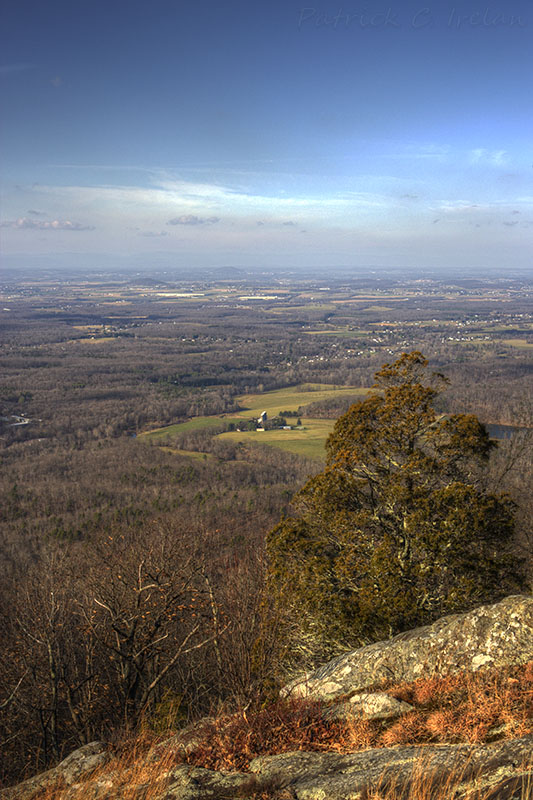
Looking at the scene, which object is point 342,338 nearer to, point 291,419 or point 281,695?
point 291,419

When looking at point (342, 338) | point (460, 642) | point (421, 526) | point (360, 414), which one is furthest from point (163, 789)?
point (342, 338)

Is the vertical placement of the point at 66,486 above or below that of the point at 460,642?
below

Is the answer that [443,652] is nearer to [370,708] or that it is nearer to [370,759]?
[370,708]

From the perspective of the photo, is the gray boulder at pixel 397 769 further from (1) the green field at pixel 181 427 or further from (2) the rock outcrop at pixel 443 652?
(1) the green field at pixel 181 427

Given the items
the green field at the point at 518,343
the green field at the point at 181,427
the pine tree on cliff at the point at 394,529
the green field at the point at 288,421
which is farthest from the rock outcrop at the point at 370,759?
the green field at the point at 518,343

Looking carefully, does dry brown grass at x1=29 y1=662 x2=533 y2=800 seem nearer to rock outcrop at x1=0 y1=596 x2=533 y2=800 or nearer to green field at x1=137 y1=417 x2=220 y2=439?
rock outcrop at x1=0 y1=596 x2=533 y2=800
